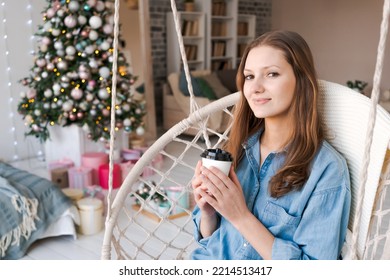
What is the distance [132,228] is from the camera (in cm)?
254

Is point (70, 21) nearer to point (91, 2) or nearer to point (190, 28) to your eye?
point (91, 2)

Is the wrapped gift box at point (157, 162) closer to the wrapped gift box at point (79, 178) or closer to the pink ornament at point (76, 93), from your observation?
the wrapped gift box at point (79, 178)

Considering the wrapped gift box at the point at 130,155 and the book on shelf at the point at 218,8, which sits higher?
the book on shelf at the point at 218,8

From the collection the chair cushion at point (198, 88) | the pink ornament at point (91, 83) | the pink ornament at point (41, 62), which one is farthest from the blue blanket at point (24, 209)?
the chair cushion at point (198, 88)

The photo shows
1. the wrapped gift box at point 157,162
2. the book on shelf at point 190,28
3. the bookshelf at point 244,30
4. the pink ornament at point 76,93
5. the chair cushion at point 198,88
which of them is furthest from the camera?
the bookshelf at point 244,30

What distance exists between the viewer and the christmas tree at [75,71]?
327 centimetres

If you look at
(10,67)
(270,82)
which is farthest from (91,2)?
(270,82)

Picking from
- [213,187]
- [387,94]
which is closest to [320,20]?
[387,94]

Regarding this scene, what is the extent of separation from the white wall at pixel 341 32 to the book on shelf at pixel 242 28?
3.16 feet

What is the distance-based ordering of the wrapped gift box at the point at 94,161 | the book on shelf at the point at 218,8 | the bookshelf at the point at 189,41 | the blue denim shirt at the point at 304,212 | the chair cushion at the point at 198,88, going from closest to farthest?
1. the blue denim shirt at the point at 304,212
2. the wrapped gift box at the point at 94,161
3. the chair cushion at the point at 198,88
4. the bookshelf at the point at 189,41
5. the book on shelf at the point at 218,8

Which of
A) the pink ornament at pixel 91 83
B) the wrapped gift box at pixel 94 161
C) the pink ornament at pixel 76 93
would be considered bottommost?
the wrapped gift box at pixel 94 161

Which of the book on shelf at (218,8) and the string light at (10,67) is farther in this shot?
the book on shelf at (218,8)
